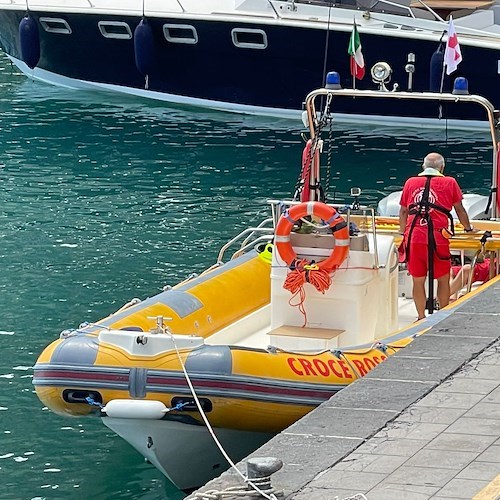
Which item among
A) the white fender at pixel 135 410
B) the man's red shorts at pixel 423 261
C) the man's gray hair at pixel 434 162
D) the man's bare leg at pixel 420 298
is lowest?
the white fender at pixel 135 410

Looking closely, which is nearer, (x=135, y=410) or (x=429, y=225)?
(x=135, y=410)

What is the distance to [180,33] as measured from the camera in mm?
22016

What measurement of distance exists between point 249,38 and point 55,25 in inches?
144

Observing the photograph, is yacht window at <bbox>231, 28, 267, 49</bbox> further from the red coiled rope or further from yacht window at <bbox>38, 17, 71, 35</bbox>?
the red coiled rope

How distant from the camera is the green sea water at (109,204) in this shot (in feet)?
27.9

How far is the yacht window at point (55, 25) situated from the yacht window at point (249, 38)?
3.12 metres

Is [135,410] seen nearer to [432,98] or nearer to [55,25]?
[432,98]

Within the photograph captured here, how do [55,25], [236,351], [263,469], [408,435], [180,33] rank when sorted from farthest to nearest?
1. [55,25]
2. [180,33]
3. [236,351]
4. [408,435]
5. [263,469]

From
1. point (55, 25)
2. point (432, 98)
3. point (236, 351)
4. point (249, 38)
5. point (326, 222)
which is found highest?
point (432, 98)

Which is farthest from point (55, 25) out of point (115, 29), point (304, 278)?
point (304, 278)

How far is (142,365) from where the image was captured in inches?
295

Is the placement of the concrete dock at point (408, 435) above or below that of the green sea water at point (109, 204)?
above

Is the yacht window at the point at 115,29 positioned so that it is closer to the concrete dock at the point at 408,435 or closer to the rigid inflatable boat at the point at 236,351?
the rigid inflatable boat at the point at 236,351

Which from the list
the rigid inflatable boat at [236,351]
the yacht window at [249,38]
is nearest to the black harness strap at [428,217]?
the rigid inflatable boat at [236,351]
